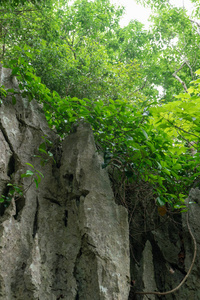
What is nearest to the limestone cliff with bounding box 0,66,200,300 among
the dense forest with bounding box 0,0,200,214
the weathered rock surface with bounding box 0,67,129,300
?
the weathered rock surface with bounding box 0,67,129,300

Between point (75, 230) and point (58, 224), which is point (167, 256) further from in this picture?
point (58, 224)

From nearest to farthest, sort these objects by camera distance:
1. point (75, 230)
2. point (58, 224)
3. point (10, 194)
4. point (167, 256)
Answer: point (10, 194) → point (75, 230) → point (58, 224) → point (167, 256)

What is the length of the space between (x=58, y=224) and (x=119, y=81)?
7728 mm

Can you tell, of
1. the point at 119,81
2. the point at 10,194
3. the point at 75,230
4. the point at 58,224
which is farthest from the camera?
the point at 119,81

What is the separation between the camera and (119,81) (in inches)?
398

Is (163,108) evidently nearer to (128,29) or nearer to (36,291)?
(36,291)

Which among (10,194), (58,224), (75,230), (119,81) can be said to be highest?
(119,81)

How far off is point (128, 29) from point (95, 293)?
59.1 feet

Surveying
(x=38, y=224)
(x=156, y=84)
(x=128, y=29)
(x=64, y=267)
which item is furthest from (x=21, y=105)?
(x=128, y=29)

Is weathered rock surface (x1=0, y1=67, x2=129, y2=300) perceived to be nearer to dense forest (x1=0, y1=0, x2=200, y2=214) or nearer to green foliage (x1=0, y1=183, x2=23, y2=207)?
green foliage (x1=0, y1=183, x2=23, y2=207)

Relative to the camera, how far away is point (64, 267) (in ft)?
10.4

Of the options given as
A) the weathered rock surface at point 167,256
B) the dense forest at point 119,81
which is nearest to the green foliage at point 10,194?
the dense forest at point 119,81

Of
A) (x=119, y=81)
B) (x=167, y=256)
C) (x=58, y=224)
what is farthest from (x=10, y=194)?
(x=119, y=81)

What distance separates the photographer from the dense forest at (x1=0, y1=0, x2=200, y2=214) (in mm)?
3711
